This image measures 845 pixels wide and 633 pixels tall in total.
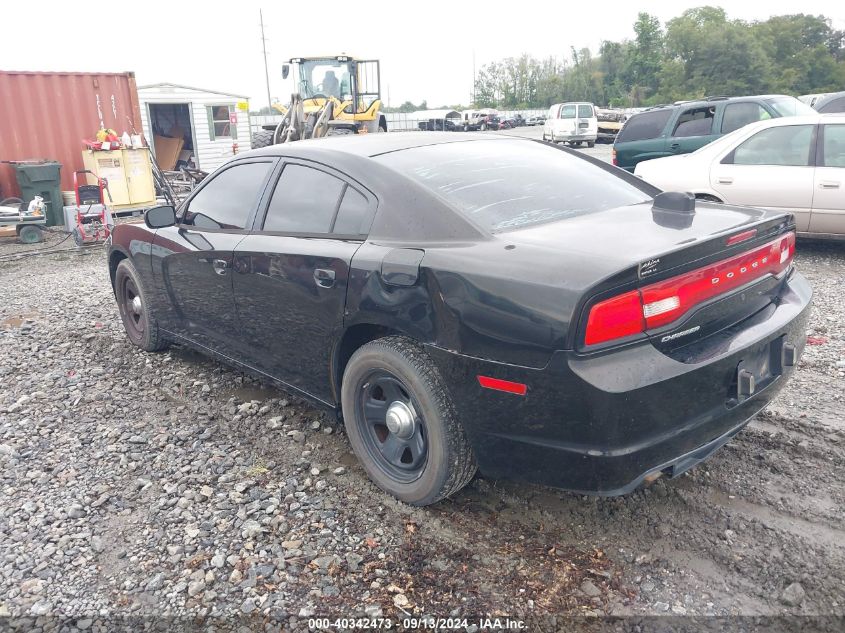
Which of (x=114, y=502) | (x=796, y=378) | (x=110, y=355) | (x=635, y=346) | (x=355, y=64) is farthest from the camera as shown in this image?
(x=355, y=64)

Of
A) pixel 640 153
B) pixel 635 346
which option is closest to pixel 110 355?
pixel 635 346

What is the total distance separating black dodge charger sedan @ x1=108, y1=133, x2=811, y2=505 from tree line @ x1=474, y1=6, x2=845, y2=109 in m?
56.6

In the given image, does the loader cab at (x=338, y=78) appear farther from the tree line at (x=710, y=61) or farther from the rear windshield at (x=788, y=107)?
the tree line at (x=710, y=61)

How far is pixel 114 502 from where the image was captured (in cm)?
318

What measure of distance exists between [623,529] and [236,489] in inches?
69.8

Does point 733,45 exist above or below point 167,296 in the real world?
above

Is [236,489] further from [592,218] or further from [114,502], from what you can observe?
[592,218]

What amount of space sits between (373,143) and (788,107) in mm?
8563

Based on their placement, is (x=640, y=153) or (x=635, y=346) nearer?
(x=635, y=346)

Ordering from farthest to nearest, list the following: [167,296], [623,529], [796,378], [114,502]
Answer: [167,296], [796,378], [114,502], [623,529]

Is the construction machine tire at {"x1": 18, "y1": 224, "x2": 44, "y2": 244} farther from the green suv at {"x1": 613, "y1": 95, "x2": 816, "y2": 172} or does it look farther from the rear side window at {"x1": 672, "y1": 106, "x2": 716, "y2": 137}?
the rear side window at {"x1": 672, "y1": 106, "x2": 716, "y2": 137}

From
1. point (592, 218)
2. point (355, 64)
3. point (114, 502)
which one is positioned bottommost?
point (114, 502)

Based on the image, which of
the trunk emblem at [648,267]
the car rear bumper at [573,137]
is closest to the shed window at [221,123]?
the car rear bumper at [573,137]

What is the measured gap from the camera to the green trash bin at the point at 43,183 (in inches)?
443
